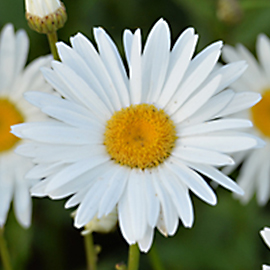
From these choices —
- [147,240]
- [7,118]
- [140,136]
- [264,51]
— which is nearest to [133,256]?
[147,240]

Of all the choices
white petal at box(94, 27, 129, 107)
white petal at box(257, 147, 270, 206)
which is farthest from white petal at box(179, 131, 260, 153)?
white petal at box(257, 147, 270, 206)

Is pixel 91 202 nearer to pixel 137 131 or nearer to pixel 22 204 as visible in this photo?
pixel 137 131

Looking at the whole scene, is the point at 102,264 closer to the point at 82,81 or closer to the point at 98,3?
the point at 82,81

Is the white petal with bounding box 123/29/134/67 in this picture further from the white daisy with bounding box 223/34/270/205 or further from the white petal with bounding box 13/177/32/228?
the white daisy with bounding box 223/34/270/205

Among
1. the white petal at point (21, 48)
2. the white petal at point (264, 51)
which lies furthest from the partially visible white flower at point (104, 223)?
the white petal at point (264, 51)

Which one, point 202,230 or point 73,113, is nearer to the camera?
point 73,113

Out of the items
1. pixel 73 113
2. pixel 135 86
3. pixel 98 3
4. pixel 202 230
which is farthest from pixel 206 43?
pixel 73 113

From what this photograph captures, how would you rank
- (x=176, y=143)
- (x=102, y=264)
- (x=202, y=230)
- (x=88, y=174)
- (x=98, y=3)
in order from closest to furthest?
(x=88, y=174) < (x=176, y=143) < (x=102, y=264) < (x=202, y=230) < (x=98, y=3)
